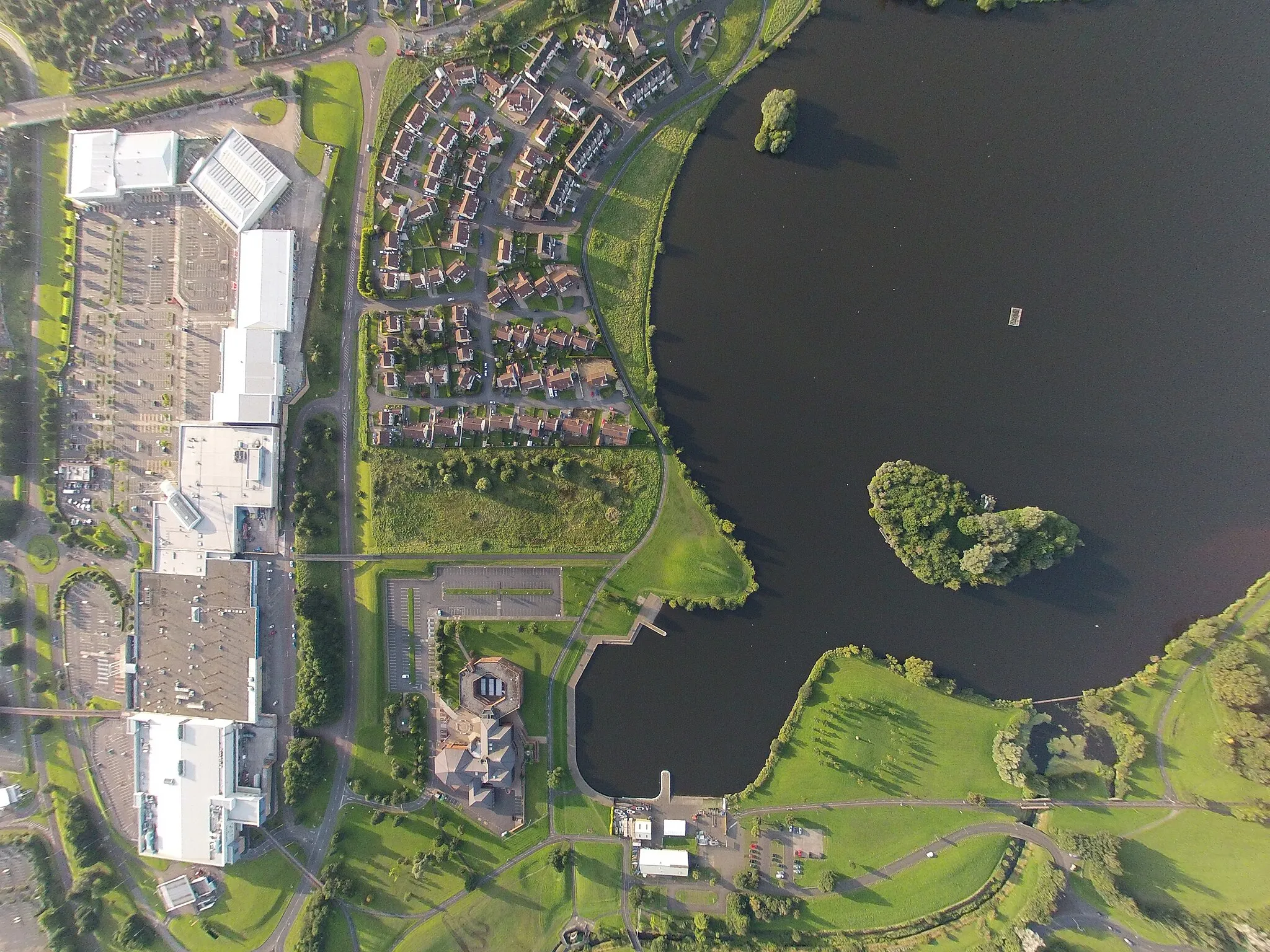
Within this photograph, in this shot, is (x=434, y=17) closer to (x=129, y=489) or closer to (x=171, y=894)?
(x=129, y=489)

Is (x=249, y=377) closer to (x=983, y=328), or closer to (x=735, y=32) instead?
(x=735, y=32)

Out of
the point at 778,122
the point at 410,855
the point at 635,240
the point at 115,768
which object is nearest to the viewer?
the point at 778,122

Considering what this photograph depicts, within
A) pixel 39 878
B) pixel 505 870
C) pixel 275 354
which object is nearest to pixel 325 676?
pixel 505 870

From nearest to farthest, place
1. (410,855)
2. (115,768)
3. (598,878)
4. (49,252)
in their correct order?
(598,878) → (410,855) → (49,252) → (115,768)

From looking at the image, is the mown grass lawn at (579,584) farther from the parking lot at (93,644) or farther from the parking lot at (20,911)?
the parking lot at (20,911)

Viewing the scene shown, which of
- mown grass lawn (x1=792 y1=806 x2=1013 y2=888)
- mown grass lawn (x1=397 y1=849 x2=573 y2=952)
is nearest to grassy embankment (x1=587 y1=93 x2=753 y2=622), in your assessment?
mown grass lawn (x1=792 y1=806 x2=1013 y2=888)

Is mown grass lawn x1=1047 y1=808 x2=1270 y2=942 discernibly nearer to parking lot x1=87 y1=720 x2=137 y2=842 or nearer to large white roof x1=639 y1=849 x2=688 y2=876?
large white roof x1=639 y1=849 x2=688 y2=876

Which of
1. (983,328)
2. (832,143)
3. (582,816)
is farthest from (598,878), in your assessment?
(832,143)
